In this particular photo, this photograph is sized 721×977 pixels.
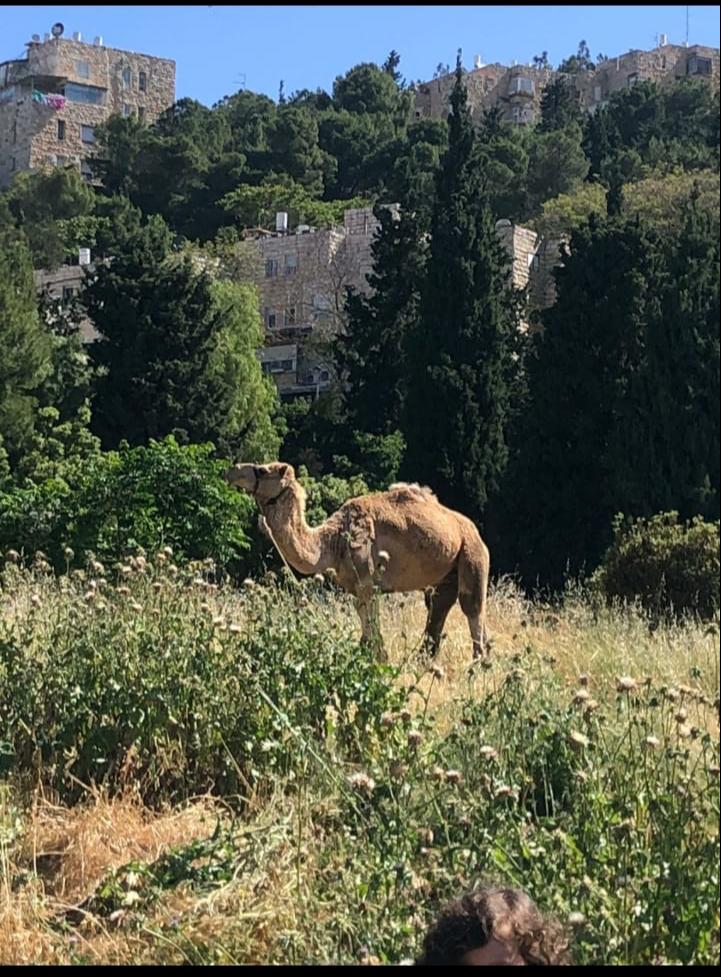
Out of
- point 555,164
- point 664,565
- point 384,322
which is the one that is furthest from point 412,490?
point 664,565

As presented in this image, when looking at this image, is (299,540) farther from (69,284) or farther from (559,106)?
(559,106)

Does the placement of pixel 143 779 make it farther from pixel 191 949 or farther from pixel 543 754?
pixel 543 754

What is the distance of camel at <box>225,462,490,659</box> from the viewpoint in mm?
5801

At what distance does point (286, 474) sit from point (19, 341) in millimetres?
2841

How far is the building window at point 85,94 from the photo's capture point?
15.4 ft

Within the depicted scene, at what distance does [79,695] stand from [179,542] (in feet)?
8.65

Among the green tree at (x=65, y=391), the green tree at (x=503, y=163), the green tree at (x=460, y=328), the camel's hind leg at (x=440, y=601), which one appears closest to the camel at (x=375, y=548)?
the camel's hind leg at (x=440, y=601)

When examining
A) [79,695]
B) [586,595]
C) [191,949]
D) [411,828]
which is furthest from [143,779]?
[586,595]

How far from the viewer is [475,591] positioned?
5.92 meters

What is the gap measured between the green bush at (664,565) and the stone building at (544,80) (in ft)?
2.81

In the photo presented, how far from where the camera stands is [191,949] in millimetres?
4004

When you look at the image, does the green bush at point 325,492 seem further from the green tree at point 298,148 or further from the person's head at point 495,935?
the person's head at point 495,935

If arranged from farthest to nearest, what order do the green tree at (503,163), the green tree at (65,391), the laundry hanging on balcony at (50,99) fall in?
1. the green tree at (65,391)
2. the laundry hanging on balcony at (50,99)
3. the green tree at (503,163)

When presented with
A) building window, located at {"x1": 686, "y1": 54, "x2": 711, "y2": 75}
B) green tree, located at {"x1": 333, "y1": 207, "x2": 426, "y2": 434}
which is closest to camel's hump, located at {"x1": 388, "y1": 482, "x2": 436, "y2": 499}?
green tree, located at {"x1": 333, "y1": 207, "x2": 426, "y2": 434}
